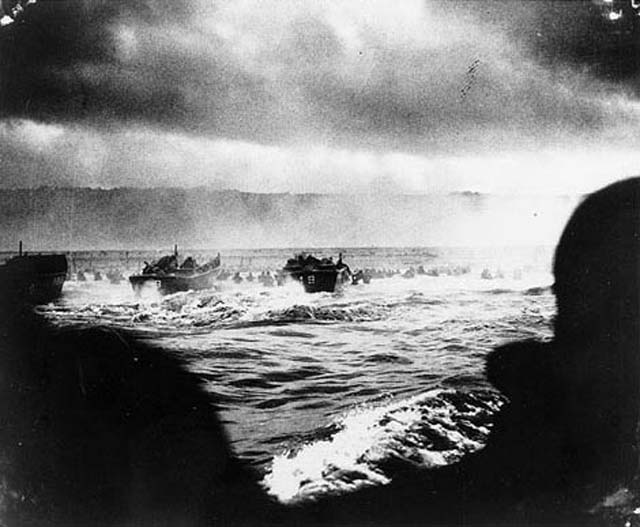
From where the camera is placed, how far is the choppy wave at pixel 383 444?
230 cm

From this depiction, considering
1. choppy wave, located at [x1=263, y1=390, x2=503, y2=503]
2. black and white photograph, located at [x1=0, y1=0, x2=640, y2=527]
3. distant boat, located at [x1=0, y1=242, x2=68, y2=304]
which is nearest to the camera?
choppy wave, located at [x1=263, y1=390, x2=503, y2=503]

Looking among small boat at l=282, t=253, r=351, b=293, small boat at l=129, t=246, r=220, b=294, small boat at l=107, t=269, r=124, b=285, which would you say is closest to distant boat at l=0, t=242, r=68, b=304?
small boat at l=107, t=269, r=124, b=285

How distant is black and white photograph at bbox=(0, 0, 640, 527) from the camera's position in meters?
2.41

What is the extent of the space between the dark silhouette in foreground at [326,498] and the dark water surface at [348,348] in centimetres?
7

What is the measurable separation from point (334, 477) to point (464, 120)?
1.45 metres

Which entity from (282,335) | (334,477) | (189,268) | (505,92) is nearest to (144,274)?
(189,268)

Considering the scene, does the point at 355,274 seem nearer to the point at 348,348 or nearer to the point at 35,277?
the point at 348,348

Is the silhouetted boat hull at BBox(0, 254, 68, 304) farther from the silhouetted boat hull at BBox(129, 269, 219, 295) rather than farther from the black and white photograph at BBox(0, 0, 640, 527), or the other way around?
the silhouetted boat hull at BBox(129, 269, 219, 295)

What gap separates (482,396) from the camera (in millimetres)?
2463

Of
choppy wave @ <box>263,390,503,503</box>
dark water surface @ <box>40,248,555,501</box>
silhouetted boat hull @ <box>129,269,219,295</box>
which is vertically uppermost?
silhouetted boat hull @ <box>129,269,219,295</box>

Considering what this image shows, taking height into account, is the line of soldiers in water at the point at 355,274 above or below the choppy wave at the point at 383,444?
above

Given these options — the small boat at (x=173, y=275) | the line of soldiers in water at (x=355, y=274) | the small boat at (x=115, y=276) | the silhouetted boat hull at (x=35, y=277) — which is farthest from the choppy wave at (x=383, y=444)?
the silhouetted boat hull at (x=35, y=277)

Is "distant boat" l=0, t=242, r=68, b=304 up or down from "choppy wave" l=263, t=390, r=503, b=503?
up

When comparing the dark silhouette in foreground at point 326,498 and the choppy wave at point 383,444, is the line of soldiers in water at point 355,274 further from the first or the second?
the choppy wave at point 383,444
